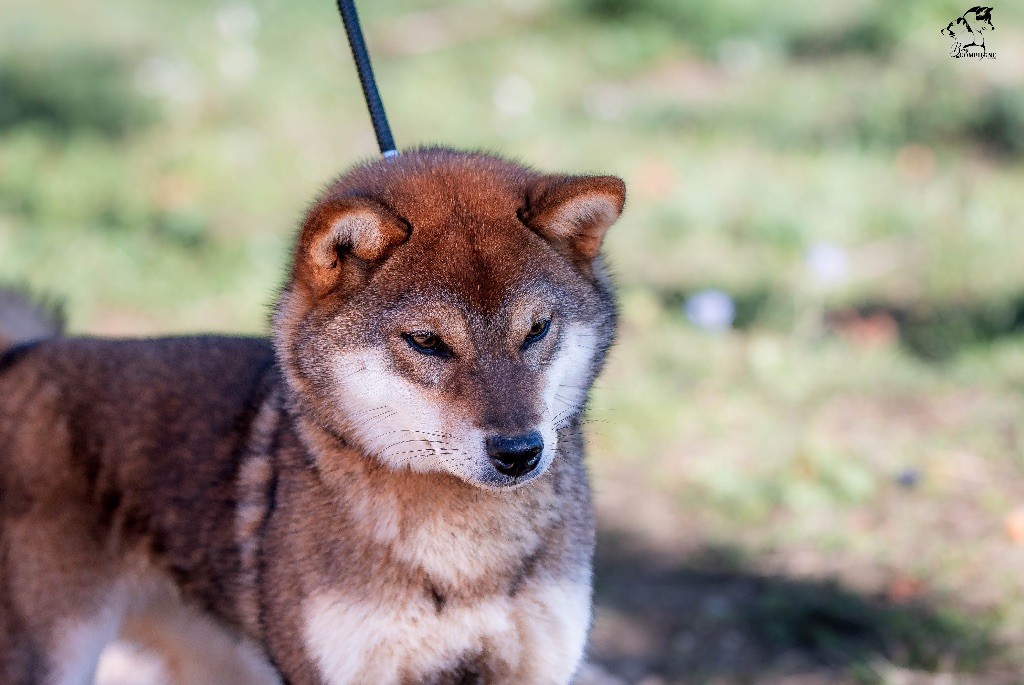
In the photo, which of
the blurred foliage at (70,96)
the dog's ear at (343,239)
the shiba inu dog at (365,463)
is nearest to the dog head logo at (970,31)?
the blurred foliage at (70,96)

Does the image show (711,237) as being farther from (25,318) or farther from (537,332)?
(537,332)

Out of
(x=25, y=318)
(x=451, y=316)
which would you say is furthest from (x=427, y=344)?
(x=25, y=318)

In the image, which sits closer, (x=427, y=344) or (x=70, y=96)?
(x=427, y=344)

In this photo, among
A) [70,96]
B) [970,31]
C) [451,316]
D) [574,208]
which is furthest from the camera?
[70,96]

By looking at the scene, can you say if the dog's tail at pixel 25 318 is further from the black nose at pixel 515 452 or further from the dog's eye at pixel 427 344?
the black nose at pixel 515 452

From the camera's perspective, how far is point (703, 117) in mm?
8086

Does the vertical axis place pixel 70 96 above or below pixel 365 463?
above

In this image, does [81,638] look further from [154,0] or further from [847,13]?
[154,0]

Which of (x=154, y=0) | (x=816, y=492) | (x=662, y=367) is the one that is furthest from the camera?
(x=154, y=0)

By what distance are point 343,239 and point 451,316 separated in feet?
1.00

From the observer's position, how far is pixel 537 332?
2.76 metres

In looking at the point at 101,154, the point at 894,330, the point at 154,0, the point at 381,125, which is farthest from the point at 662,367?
the point at 154,0

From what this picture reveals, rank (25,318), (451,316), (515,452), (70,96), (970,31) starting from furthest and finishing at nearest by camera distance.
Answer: (70,96)
(970,31)
(25,318)
(451,316)
(515,452)

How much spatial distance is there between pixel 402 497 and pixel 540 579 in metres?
0.37
